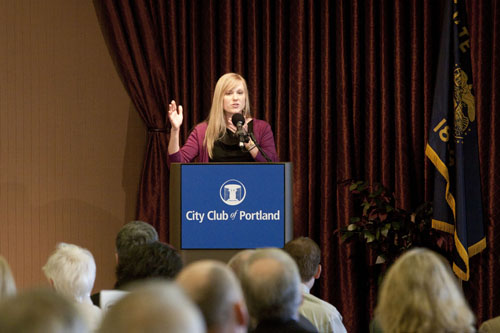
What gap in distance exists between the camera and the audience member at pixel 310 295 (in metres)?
3.26

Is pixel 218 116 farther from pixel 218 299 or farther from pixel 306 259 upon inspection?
pixel 218 299

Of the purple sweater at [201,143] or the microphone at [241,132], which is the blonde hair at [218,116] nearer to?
the purple sweater at [201,143]

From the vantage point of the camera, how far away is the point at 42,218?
6547 millimetres

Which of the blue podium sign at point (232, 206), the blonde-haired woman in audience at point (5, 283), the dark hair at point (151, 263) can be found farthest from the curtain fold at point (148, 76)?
the blonde-haired woman in audience at point (5, 283)

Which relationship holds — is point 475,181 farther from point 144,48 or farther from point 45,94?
point 45,94

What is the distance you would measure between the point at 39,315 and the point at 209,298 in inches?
26.3

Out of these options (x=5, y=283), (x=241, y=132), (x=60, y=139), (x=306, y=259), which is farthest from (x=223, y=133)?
(x=5, y=283)

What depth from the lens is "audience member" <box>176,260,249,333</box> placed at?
1804 mm

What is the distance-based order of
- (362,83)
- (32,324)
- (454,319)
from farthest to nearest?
(362,83)
(454,319)
(32,324)

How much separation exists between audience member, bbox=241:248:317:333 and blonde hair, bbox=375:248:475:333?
0.37 m

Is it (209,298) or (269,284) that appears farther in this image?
(269,284)

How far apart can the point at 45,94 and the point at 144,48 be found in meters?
0.95

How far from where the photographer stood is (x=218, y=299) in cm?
181

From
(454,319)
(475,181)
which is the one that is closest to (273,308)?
(454,319)
